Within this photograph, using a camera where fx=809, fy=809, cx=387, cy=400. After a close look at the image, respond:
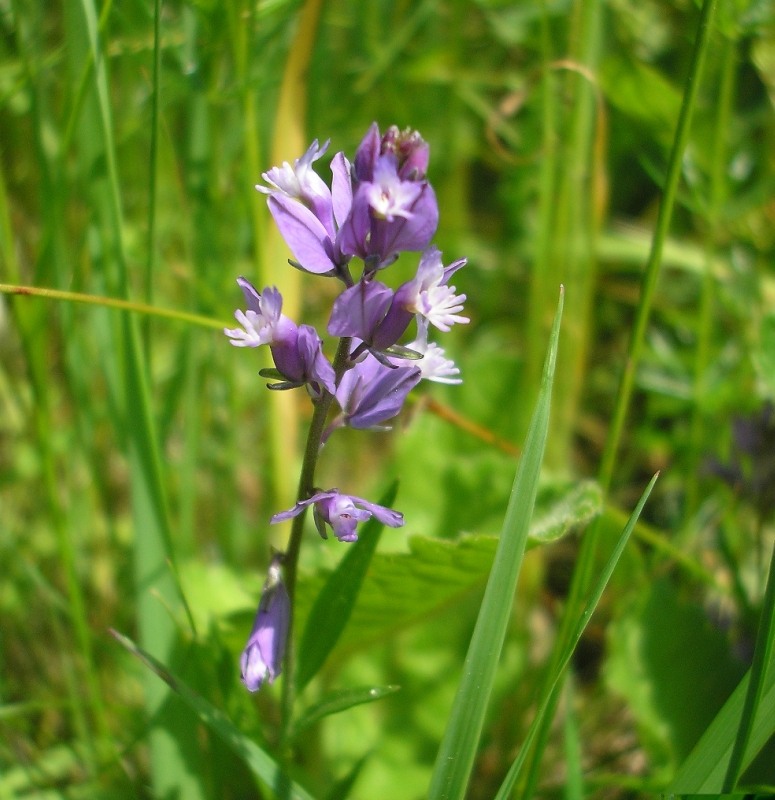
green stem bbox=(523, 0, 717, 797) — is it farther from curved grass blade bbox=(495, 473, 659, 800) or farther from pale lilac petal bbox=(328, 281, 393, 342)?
pale lilac petal bbox=(328, 281, 393, 342)

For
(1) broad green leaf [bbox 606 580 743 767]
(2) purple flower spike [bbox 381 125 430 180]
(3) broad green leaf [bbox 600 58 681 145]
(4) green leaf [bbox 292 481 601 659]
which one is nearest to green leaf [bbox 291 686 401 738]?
(4) green leaf [bbox 292 481 601 659]

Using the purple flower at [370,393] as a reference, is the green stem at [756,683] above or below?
below

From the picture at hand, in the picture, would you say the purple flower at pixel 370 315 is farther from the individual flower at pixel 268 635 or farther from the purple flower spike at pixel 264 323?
the individual flower at pixel 268 635

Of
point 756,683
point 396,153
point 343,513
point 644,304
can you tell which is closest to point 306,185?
point 396,153

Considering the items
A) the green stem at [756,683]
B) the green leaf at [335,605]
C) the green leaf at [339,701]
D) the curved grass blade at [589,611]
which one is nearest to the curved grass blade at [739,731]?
the green stem at [756,683]

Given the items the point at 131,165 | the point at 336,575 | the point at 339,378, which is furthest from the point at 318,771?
the point at 131,165

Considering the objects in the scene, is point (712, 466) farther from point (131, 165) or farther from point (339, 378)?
point (131, 165)
